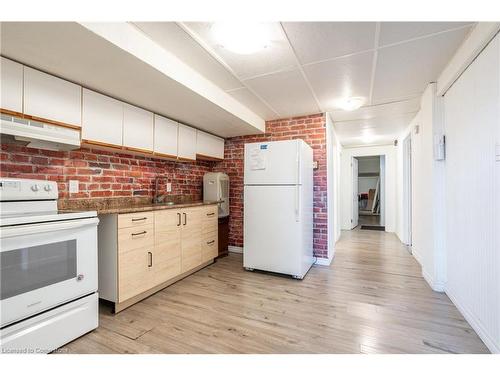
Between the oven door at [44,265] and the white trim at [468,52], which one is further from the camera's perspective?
the white trim at [468,52]

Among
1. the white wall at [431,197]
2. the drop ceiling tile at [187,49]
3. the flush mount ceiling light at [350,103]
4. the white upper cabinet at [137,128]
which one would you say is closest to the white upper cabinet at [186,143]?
the white upper cabinet at [137,128]

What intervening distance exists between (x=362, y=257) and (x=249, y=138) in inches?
105

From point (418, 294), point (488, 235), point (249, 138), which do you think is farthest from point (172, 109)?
point (418, 294)

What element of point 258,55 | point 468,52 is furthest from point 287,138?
point 468,52

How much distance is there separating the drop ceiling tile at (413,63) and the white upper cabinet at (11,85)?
2702 mm

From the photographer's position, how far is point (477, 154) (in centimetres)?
170

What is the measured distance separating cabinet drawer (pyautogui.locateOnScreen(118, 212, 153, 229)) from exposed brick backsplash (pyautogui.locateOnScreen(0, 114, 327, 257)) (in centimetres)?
60

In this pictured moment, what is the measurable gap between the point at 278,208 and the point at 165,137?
64.9 inches

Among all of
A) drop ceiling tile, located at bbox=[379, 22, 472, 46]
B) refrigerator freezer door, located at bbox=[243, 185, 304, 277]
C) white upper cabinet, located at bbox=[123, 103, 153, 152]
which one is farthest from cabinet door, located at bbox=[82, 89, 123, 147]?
drop ceiling tile, located at bbox=[379, 22, 472, 46]

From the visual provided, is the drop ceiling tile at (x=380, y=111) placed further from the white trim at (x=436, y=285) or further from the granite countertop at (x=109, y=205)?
the granite countertop at (x=109, y=205)

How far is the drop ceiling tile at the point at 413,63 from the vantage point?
1808mm

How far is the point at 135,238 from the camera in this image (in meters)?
2.15

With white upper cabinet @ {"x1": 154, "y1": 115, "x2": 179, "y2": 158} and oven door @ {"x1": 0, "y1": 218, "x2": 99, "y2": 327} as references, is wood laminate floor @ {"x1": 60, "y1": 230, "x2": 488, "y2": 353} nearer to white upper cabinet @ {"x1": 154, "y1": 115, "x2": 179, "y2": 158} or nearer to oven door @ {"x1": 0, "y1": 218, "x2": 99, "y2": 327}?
oven door @ {"x1": 0, "y1": 218, "x2": 99, "y2": 327}

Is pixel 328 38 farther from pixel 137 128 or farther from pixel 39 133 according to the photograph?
pixel 39 133
